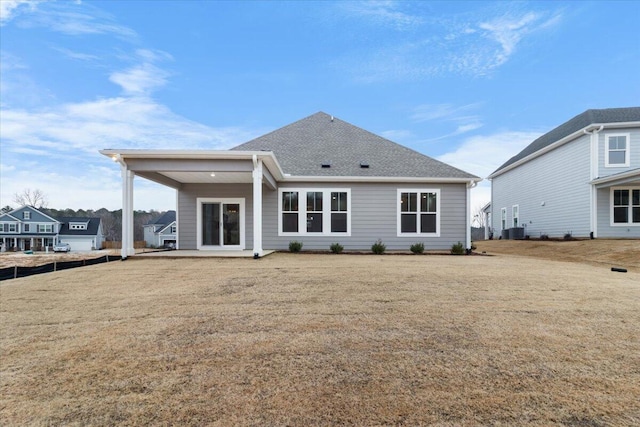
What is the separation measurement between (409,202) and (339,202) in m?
2.87

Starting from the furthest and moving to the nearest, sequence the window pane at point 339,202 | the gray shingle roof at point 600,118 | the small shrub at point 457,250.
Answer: the gray shingle roof at point 600,118
the window pane at point 339,202
the small shrub at point 457,250

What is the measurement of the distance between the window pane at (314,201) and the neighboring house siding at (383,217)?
1.44 feet

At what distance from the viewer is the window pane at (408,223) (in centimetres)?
1230

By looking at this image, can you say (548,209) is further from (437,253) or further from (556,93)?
(437,253)

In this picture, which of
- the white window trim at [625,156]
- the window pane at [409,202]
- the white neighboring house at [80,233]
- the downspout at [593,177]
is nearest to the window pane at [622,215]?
the downspout at [593,177]

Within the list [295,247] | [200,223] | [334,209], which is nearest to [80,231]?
[200,223]

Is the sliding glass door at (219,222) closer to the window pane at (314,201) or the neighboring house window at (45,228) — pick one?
the window pane at (314,201)

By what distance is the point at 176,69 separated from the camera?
15383 mm

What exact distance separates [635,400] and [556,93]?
23.5m

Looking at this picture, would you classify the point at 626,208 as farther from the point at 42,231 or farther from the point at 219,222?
the point at 42,231

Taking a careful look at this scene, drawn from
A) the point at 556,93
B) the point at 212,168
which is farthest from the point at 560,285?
the point at 556,93

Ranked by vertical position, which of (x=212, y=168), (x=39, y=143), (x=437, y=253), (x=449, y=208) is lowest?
(x=437, y=253)

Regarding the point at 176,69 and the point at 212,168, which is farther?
the point at 176,69

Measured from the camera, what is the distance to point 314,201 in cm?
1212
